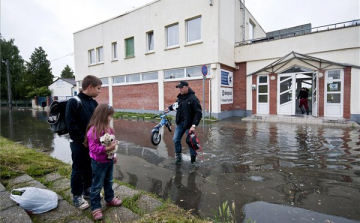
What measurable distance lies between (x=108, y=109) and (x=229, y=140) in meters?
5.66

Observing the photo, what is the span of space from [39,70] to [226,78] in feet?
141

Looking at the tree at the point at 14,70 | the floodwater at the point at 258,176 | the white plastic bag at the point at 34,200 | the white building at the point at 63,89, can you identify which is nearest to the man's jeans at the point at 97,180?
the white plastic bag at the point at 34,200

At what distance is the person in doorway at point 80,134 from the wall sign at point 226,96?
11.4m

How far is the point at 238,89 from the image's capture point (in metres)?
15.2

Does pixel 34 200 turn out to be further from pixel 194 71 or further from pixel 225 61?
pixel 225 61

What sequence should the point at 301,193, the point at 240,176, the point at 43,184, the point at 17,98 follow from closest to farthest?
1. the point at 301,193
2. the point at 43,184
3. the point at 240,176
4. the point at 17,98

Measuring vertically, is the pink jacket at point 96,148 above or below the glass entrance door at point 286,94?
below

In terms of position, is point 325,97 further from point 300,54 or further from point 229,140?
point 229,140

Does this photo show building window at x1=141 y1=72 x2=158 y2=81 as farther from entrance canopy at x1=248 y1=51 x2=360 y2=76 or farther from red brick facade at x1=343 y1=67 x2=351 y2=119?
red brick facade at x1=343 y1=67 x2=351 y2=119

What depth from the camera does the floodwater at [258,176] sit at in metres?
2.92

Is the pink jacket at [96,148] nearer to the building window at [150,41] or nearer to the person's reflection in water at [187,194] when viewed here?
the person's reflection in water at [187,194]

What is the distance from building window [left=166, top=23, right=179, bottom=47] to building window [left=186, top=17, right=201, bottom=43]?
912 mm

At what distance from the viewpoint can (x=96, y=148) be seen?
261 cm

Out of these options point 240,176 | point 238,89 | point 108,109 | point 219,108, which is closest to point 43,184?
point 108,109
